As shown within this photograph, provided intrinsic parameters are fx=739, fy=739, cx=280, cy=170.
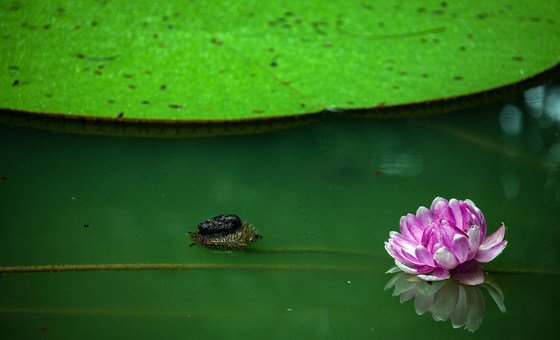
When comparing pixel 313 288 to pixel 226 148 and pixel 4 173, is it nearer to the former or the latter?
pixel 226 148

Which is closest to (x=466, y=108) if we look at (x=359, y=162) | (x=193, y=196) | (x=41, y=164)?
(x=359, y=162)

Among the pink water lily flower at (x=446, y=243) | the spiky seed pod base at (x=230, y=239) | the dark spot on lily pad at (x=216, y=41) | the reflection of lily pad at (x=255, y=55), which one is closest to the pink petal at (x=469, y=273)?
the pink water lily flower at (x=446, y=243)

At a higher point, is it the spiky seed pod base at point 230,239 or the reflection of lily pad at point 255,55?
the reflection of lily pad at point 255,55

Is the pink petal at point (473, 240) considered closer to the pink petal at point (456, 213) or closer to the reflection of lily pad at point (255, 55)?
the pink petal at point (456, 213)

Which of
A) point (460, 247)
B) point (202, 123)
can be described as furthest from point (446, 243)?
point (202, 123)

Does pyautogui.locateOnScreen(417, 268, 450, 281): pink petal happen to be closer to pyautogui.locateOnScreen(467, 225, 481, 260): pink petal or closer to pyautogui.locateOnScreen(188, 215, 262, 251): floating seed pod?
pyautogui.locateOnScreen(467, 225, 481, 260): pink petal

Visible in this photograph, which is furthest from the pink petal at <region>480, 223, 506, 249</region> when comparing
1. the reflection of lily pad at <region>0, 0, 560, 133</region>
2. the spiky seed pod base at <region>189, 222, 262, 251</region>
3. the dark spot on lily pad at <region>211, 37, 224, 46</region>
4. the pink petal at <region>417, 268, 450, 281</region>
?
the dark spot on lily pad at <region>211, 37, 224, 46</region>
